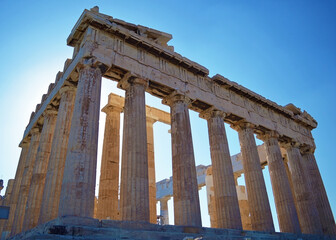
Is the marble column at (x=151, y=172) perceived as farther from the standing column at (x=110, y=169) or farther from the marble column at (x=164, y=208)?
the marble column at (x=164, y=208)

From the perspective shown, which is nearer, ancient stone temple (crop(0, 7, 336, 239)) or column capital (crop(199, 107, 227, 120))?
ancient stone temple (crop(0, 7, 336, 239))

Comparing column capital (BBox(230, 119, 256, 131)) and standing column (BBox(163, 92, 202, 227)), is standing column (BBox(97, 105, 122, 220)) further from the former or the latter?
column capital (BBox(230, 119, 256, 131))

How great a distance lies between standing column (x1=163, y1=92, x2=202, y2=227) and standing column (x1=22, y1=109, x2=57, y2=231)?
912cm

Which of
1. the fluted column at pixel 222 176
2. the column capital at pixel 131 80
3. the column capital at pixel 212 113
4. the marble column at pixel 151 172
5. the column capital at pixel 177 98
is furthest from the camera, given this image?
the column capital at pixel 212 113

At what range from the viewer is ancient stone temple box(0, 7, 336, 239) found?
15.1 m

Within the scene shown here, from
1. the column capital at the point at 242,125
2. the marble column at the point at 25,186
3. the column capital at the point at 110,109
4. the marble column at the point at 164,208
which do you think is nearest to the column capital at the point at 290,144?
Answer: the column capital at the point at 242,125

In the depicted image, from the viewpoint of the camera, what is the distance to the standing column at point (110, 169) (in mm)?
20469

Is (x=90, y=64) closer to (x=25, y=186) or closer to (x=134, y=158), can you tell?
(x=134, y=158)

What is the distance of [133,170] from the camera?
17.0 metres

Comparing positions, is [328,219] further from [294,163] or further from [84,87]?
[84,87]

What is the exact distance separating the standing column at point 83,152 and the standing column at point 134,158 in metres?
2.20

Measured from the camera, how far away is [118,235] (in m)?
13.1

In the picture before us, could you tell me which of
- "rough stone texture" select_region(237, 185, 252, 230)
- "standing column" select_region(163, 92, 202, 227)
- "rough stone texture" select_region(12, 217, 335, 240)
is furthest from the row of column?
"rough stone texture" select_region(237, 185, 252, 230)

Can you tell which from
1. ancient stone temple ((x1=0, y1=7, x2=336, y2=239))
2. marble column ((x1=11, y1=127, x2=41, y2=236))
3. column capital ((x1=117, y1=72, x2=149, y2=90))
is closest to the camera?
ancient stone temple ((x1=0, y1=7, x2=336, y2=239))
